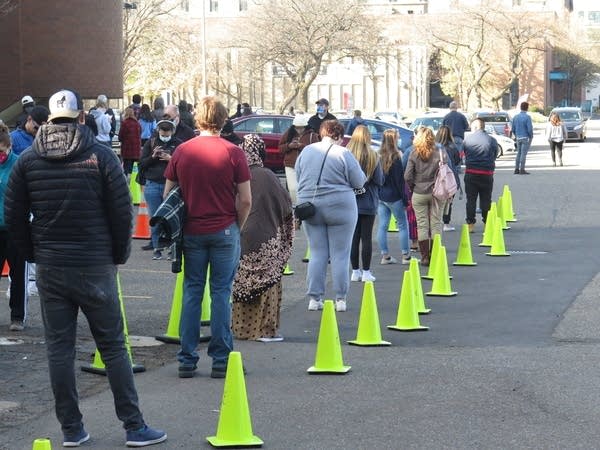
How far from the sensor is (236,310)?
1065 centimetres

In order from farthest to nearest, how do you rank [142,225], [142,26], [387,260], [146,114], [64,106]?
[142,26]
[146,114]
[142,225]
[387,260]
[64,106]

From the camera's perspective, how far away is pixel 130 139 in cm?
2772

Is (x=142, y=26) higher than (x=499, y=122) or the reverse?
higher

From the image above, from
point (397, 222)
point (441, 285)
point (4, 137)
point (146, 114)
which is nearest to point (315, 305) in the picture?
point (441, 285)

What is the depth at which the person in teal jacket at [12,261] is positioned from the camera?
35.9ft

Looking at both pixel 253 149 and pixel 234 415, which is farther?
pixel 253 149

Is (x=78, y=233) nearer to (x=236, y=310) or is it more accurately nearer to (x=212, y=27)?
(x=236, y=310)

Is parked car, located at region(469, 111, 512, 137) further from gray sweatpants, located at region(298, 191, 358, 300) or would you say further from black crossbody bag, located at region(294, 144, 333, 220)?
black crossbody bag, located at region(294, 144, 333, 220)

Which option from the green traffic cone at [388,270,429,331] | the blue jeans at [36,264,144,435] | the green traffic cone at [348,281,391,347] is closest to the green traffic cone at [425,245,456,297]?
the green traffic cone at [388,270,429,331]

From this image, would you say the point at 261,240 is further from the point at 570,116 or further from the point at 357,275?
the point at 570,116

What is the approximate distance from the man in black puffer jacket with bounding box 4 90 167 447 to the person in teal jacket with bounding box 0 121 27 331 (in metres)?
4.10

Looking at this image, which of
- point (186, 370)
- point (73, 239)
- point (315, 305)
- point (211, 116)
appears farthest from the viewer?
point (315, 305)

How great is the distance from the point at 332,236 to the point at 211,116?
3417 millimetres

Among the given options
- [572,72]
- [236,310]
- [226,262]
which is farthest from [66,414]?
[572,72]
